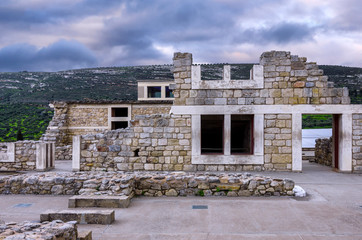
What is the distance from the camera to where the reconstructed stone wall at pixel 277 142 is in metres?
12.1

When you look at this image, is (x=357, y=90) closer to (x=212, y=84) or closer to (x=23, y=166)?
(x=212, y=84)

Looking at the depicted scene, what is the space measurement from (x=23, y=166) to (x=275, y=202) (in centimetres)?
1104

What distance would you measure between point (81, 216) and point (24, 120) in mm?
36934

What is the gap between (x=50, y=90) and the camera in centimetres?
5578

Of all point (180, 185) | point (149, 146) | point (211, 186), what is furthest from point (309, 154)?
point (180, 185)

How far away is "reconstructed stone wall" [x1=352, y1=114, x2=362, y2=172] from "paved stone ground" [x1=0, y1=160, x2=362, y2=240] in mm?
3619

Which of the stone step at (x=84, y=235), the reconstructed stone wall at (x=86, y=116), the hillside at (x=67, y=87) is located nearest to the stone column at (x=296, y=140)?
the stone step at (x=84, y=235)

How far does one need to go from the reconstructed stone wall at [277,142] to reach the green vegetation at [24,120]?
2502 cm

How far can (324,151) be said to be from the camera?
15203 millimetres

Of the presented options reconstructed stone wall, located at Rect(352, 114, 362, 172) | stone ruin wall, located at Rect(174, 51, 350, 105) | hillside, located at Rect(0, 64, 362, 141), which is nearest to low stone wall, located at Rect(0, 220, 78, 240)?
stone ruin wall, located at Rect(174, 51, 350, 105)

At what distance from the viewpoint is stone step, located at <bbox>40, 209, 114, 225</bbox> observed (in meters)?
5.82

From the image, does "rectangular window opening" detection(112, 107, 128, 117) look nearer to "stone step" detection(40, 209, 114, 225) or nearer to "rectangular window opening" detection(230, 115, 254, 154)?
"rectangular window opening" detection(230, 115, 254, 154)

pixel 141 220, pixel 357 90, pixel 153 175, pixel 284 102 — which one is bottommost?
pixel 141 220

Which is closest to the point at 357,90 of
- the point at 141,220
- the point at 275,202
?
the point at 275,202
